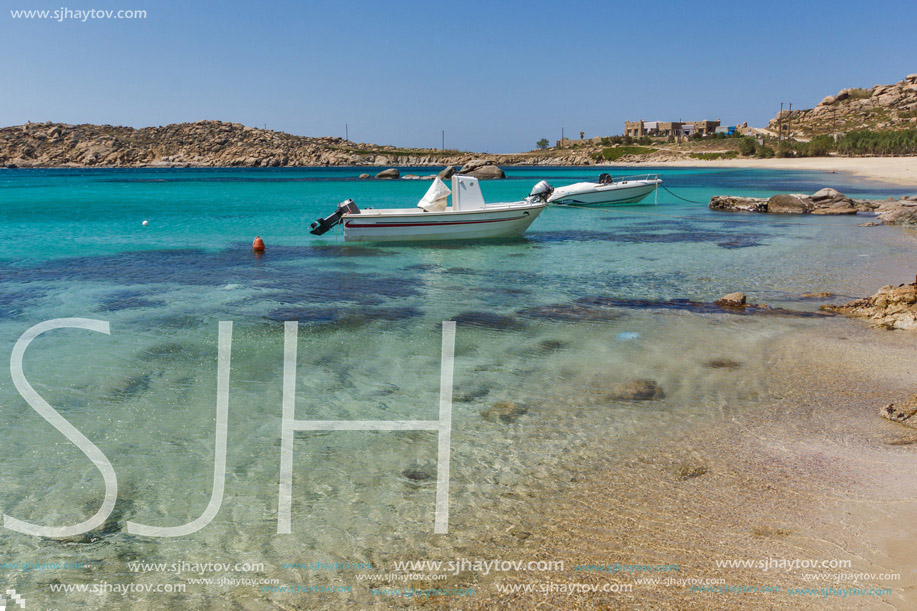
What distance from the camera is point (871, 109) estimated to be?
394ft

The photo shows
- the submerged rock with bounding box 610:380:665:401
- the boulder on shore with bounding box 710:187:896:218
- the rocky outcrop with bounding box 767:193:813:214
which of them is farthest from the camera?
the rocky outcrop with bounding box 767:193:813:214

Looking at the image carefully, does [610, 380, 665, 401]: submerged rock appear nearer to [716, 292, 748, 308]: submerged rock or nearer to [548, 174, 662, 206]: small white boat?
[716, 292, 748, 308]: submerged rock

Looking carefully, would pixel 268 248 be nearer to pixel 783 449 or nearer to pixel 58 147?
pixel 783 449

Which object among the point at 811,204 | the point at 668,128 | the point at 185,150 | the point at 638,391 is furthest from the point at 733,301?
the point at 668,128

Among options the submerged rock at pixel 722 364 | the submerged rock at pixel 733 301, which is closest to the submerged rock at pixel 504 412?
the submerged rock at pixel 722 364

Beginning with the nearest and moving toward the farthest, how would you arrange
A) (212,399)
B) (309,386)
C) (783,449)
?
(783,449) < (212,399) < (309,386)

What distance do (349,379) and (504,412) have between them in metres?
2.15

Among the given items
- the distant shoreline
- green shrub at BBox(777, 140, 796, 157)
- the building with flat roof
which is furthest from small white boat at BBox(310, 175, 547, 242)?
the building with flat roof

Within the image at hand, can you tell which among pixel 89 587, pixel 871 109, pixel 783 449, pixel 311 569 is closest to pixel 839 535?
pixel 783 449

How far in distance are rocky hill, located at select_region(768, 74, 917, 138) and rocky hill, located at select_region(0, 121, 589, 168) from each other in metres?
48.4

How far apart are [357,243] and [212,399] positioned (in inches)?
544

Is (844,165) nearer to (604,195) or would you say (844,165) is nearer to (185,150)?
(604,195)

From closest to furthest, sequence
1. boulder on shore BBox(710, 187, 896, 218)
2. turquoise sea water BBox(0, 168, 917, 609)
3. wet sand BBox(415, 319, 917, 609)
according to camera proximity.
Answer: wet sand BBox(415, 319, 917, 609)
turquoise sea water BBox(0, 168, 917, 609)
boulder on shore BBox(710, 187, 896, 218)

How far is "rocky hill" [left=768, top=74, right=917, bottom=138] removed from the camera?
108 meters
